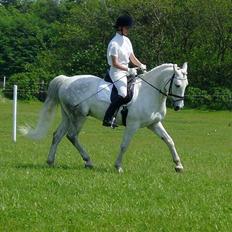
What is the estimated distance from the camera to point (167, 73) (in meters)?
12.8

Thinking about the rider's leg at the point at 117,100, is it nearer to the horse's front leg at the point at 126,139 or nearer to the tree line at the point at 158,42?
the horse's front leg at the point at 126,139

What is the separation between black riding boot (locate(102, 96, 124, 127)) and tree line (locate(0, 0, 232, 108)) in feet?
105

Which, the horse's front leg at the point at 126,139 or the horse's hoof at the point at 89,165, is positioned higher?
the horse's front leg at the point at 126,139

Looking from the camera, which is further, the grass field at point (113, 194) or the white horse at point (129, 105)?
the white horse at point (129, 105)

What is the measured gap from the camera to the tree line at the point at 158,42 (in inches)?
2067

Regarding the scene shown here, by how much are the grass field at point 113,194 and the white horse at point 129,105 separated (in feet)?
1.92

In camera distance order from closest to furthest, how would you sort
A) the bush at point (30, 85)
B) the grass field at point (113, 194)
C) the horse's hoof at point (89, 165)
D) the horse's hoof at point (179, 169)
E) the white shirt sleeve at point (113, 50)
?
the grass field at point (113, 194), the white shirt sleeve at point (113, 50), the horse's hoof at point (179, 169), the horse's hoof at point (89, 165), the bush at point (30, 85)

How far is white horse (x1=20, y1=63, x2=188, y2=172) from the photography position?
12.6m

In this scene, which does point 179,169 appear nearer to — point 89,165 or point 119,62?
point 89,165

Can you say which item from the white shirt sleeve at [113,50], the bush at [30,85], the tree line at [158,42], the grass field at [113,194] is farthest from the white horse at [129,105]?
the bush at [30,85]

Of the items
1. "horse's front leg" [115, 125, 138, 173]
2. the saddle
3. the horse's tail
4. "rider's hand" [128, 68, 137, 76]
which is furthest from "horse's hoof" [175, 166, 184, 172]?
the horse's tail

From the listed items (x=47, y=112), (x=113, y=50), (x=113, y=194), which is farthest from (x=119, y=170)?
(x=113, y=194)

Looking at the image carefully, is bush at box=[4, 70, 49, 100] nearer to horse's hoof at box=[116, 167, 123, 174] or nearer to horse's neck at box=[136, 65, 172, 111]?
horse's neck at box=[136, 65, 172, 111]

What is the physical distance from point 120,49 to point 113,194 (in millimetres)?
3966
